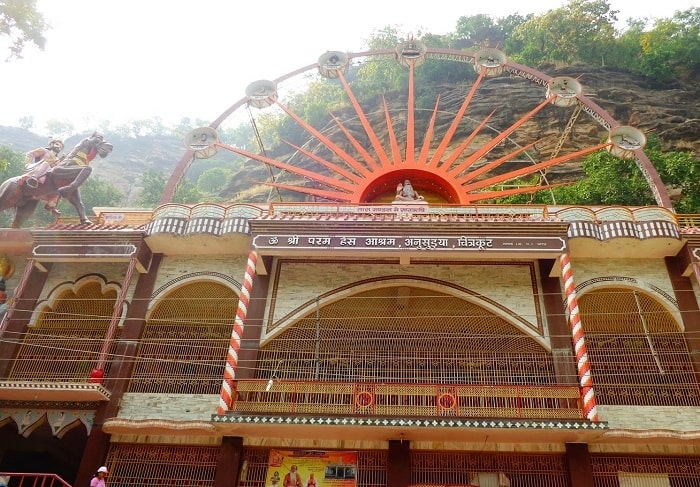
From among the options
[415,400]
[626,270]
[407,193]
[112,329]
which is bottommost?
[415,400]

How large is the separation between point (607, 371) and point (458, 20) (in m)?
32.5

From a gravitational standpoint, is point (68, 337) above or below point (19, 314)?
below

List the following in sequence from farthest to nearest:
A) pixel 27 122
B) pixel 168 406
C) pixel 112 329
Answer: pixel 27 122 → pixel 112 329 → pixel 168 406

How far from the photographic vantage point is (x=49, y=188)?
46.6ft

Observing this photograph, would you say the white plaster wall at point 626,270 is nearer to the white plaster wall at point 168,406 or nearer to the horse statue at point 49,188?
the white plaster wall at point 168,406

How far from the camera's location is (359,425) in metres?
9.73

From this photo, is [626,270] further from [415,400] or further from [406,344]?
[415,400]

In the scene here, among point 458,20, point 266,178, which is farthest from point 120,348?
point 458,20

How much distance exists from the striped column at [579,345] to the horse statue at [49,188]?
11.4m

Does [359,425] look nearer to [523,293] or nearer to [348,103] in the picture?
[523,293]

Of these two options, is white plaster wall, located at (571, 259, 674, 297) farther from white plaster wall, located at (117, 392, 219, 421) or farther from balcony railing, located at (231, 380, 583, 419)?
white plaster wall, located at (117, 392, 219, 421)

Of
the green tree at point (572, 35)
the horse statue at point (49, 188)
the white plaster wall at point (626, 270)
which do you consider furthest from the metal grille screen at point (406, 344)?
the green tree at point (572, 35)

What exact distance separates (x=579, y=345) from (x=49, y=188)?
1306 centimetres

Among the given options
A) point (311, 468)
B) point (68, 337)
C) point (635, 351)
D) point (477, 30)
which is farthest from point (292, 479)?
point (477, 30)
